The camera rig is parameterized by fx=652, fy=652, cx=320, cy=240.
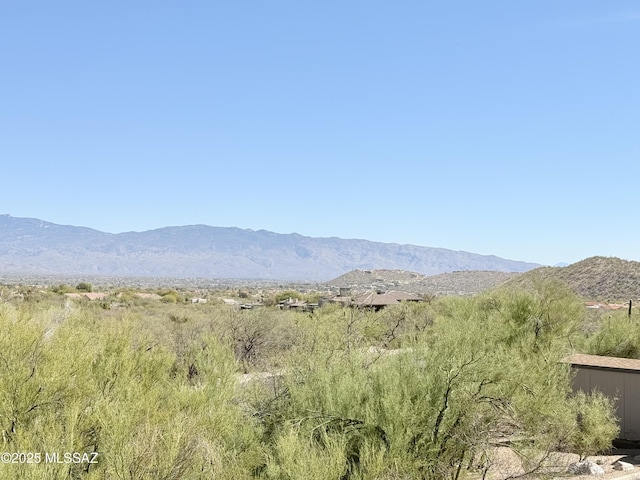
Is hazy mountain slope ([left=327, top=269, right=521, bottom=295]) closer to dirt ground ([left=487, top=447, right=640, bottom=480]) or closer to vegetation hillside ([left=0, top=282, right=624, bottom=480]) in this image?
dirt ground ([left=487, top=447, right=640, bottom=480])

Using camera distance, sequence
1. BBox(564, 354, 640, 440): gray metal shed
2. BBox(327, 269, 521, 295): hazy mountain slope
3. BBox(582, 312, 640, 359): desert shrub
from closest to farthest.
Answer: BBox(564, 354, 640, 440): gray metal shed → BBox(582, 312, 640, 359): desert shrub → BBox(327, 269, 521, 295): hazy mountain slope

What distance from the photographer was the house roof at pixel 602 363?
21.3m

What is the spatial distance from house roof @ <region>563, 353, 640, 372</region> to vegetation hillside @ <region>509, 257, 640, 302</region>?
46822mm

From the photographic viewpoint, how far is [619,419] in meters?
20.5

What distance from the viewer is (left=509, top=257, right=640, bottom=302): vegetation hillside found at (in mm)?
71750

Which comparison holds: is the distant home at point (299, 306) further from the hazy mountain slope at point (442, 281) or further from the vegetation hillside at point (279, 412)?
the hazy mountain slope at point (442, 281)

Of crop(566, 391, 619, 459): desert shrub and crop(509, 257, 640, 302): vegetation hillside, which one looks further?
crop(509, 257, 640, 302): vegetation hillside

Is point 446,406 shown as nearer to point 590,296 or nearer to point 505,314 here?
point 505,314

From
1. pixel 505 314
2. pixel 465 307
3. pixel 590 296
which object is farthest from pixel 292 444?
pixel 590 296

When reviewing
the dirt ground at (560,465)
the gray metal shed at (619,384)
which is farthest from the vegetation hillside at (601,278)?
the dirt ground at (560,465)

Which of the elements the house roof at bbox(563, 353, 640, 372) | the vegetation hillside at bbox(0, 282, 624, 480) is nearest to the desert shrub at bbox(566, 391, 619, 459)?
the vegetation hillside at bbox(0, 282, 624, 480)

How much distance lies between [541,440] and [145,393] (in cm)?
931

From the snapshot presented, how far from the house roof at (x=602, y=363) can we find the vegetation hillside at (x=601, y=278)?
4682 centimetres

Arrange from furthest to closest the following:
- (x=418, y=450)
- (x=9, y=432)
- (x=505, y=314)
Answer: (x=505, y=314) < (x=418, y=450) < (x=9, y=432)
